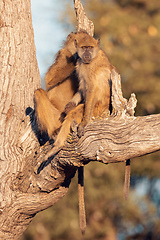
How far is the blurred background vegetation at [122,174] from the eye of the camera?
48.0 feet

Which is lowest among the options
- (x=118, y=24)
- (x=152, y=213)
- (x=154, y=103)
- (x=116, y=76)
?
(x=152, y=213)

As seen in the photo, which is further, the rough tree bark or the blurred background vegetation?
the blurred background vegetation

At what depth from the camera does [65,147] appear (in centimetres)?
453

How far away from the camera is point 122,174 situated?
15469 millimetres

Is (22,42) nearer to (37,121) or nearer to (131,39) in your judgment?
(37,121)

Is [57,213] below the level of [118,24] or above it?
below

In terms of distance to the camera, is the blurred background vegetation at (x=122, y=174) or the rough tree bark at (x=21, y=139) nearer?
the rough tree bark at (x=21, y=139)

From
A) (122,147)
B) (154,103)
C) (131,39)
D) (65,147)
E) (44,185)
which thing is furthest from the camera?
(131,39)

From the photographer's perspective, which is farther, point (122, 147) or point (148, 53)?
point (148, 53)

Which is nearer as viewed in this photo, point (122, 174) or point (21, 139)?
point (21, 139)

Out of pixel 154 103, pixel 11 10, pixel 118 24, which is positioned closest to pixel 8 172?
pixel 11 10

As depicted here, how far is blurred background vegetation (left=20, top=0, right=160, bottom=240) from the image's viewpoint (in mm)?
14633

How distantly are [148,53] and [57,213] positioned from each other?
21.5ft

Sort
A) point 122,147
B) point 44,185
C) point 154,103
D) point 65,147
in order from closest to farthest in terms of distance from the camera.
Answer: point 122,147 < point 65,147 < point 44,185 < point 154,103
